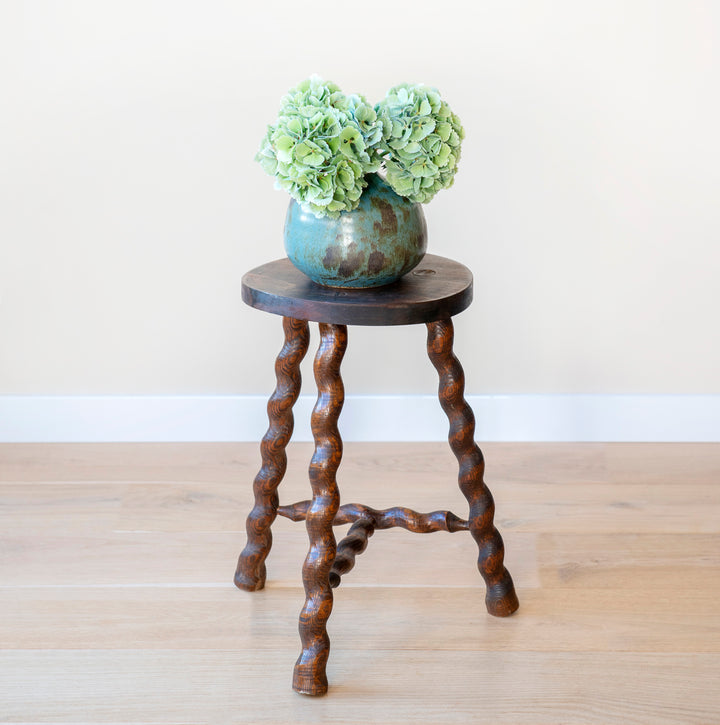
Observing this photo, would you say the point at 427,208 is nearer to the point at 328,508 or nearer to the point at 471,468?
the point at 471,468

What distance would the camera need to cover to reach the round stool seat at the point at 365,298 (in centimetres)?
135

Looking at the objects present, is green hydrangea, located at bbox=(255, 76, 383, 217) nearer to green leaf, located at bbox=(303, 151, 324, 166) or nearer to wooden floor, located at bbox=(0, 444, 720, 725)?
green leaf, located at bbox=(303, 151, 324, 166)

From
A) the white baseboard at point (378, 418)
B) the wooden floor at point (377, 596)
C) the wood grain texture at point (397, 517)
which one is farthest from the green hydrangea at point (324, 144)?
the white baseboard at point (378, 418)

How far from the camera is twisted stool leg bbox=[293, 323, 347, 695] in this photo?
4.60ft

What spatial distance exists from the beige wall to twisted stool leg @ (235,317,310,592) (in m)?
0.75

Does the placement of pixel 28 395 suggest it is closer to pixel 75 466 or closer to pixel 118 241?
pixel 75 466

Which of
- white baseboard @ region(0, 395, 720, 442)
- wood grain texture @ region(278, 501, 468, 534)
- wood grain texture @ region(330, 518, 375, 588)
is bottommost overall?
white baseboard @ region(0, 395, 720, 442)

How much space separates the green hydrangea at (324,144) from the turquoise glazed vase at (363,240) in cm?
4

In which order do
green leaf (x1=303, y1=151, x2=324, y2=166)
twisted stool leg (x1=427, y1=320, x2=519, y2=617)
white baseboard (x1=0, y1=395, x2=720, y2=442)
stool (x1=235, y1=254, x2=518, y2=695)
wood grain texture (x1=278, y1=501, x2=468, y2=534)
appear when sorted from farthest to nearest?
white baseboard (x1=0, y1=395, x2=720, y2=442), wood grain texture (x1=278, y1=501, x2=468, y2=534), twisted stool leg (x1=427, y1=320, x2=519, y2=617), stool (x1=235, y1=254, x2=518, y2=695), green leaf (x1=303, y1=151, x2=324, y2=166)

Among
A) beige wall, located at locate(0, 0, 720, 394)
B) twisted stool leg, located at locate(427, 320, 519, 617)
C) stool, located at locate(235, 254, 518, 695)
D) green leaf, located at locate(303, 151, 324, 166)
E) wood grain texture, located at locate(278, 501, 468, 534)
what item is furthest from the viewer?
beige wall, located at locate(0, 0, 720, 394)

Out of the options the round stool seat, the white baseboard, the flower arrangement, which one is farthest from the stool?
the white baseboard

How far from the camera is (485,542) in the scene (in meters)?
1.63

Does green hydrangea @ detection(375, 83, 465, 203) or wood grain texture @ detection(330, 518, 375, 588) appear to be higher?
green hydrangea @ detection(375, 83, 465, 203)

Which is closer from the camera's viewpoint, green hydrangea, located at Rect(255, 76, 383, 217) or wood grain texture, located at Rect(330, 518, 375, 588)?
green hydrangea, located at Rect(255, 76, 383, 217)
